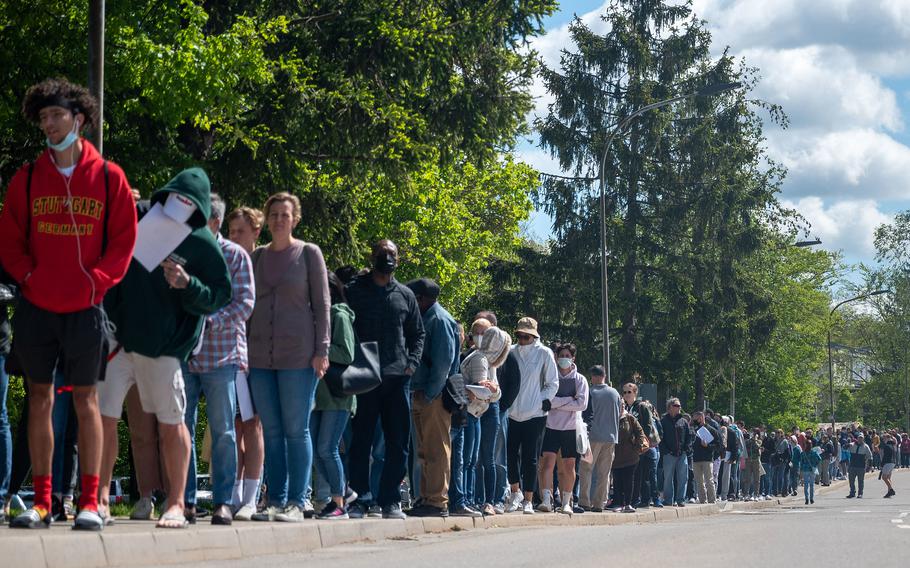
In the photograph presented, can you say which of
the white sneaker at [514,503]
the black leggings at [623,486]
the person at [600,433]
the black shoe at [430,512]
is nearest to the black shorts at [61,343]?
the black shoe at [430,512]

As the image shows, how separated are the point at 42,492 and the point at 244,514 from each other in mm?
1979

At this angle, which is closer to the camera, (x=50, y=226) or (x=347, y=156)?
(x=50, y=226)

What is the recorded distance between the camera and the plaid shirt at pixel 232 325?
28.2 feet

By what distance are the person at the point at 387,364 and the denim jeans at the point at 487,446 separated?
2698 millimetres

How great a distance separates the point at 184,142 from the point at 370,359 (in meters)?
11.8

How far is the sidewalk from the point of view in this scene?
259 inches

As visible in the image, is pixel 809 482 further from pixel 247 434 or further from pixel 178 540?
pixel 178 540

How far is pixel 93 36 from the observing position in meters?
13.2

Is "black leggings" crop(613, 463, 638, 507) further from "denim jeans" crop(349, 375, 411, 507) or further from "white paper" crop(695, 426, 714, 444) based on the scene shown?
"denim jeans" crop(349, 375, 411, 507)

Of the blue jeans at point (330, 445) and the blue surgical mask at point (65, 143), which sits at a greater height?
the blue surgical mask at point (65, 143)

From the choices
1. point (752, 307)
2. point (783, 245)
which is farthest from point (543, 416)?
point (783, 245)

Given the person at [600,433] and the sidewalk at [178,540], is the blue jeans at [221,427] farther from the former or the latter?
the person at [600,433]

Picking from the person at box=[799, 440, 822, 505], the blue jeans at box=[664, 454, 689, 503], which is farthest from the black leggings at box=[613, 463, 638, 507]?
the person at box=[799, 440, 822, 505]

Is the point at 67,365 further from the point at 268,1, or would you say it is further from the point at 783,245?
the point at 783,245
